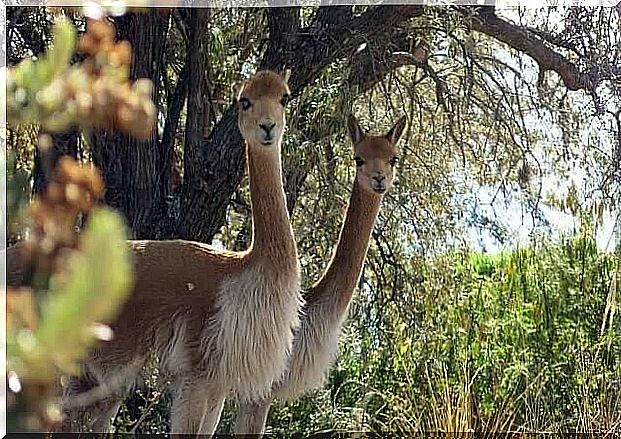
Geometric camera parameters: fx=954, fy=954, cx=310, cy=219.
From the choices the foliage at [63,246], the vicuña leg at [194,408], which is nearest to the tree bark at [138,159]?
the vicuña leg at [194,408]

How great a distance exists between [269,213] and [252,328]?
251mm

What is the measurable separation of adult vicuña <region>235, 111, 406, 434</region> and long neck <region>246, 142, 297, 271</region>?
0.86ft

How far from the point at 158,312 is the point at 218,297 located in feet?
0.49

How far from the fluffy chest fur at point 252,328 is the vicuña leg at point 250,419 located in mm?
325

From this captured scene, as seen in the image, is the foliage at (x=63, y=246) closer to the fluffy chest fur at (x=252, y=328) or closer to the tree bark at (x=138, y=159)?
the fluffy chest fur at (x=252, y=328)

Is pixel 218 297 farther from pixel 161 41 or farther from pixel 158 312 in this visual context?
pixel 161 41

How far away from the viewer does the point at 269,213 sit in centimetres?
204

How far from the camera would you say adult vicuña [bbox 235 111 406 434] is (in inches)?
87.7

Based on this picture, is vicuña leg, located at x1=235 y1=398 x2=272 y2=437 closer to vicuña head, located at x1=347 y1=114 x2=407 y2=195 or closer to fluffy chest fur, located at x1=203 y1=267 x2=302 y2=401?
fluffy chest fur, located at x1=203 y1=267 x2=302 y2=401

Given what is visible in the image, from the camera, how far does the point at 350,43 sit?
8.87 ft

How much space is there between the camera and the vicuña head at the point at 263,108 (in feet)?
7.04

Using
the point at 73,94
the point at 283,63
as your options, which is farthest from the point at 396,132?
the point at 73,94

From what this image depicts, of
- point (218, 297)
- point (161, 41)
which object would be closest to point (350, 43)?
point (161, 41)

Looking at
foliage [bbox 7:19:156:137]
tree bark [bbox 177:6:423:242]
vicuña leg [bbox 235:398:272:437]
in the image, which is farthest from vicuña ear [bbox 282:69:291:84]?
foliage [bbox 7:19:156:137]
